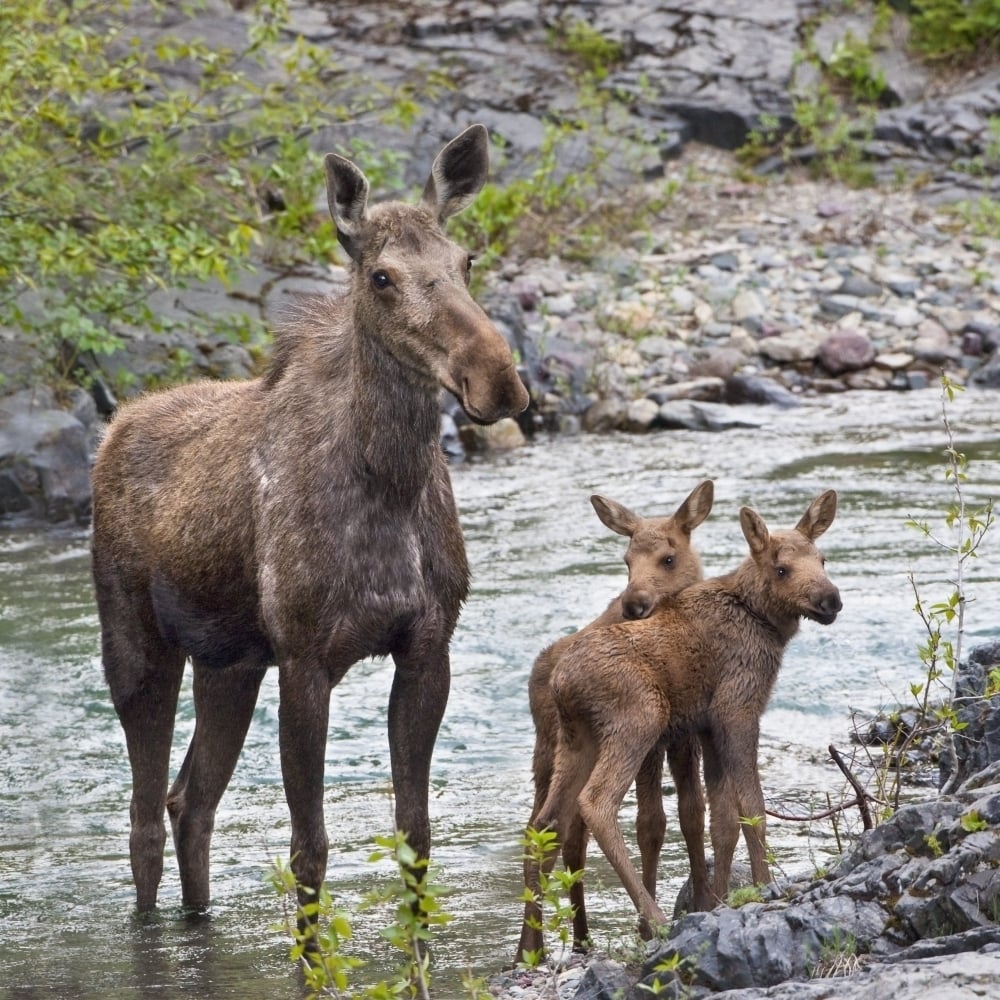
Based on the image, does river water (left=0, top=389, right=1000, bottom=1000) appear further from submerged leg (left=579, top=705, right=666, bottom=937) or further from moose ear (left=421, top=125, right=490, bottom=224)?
moose ear (left=421, top=125, right=490, bottom=224)

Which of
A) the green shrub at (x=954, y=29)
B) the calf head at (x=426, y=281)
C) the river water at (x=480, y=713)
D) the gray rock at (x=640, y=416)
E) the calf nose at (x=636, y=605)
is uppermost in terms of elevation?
the green shrub at (x=954, y=29)

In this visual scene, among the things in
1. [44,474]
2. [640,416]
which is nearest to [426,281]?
[44,474]

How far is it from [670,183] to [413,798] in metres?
18.1

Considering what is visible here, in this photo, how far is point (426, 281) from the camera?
6258 millimetres

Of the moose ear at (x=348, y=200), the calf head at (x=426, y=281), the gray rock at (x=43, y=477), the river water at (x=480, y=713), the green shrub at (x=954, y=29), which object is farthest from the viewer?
the green shrub at (x=954, y=29)

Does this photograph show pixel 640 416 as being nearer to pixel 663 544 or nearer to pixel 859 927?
pixel 663 544

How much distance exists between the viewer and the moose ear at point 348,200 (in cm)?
645

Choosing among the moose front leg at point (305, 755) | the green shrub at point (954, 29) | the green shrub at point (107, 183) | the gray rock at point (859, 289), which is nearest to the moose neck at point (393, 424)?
the moose front leg at point (305, 755)

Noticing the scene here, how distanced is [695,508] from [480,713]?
2.95m

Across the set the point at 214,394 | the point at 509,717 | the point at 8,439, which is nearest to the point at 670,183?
the point at 8,439

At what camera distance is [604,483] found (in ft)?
50.5

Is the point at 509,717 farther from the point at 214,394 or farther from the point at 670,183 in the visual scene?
the point at 670,183

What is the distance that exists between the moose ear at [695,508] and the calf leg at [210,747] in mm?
1800

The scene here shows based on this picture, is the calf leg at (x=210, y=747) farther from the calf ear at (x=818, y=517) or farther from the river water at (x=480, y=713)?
the calf ear at (x=818, y=517)
